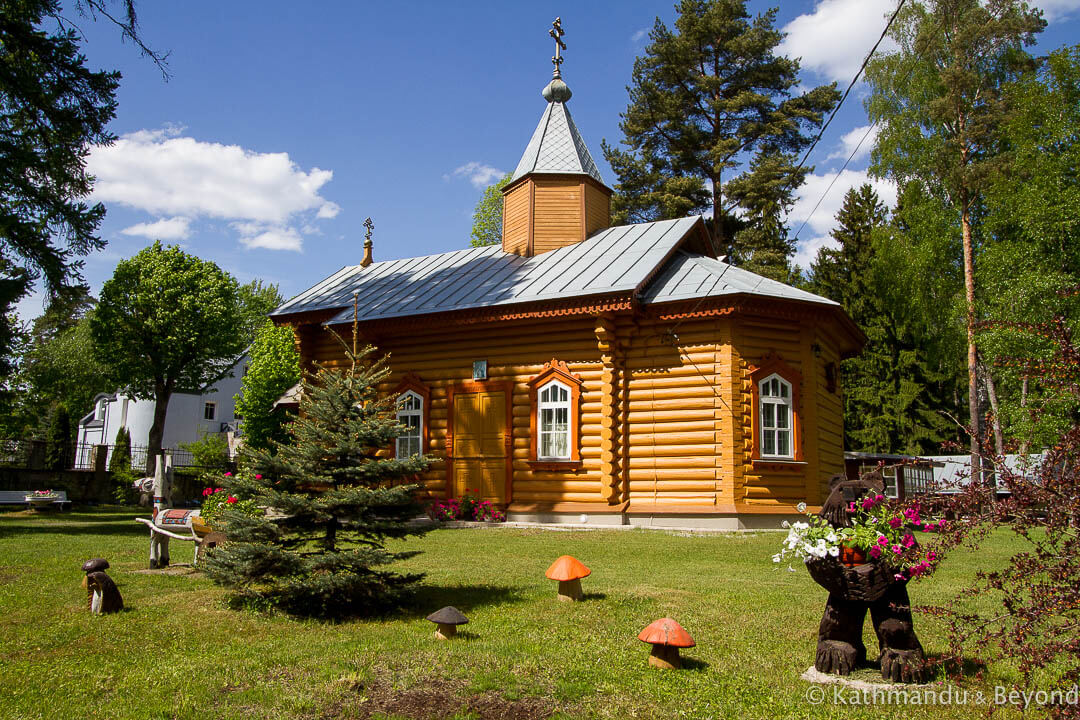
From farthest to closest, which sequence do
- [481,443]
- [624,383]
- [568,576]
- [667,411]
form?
[481,443]
[624,383]
[667,411]
[568,576]

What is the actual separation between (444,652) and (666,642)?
170 centimetres

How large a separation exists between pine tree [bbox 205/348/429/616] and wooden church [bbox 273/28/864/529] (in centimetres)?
864

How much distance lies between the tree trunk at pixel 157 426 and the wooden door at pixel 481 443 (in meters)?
15.7

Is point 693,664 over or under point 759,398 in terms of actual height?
under

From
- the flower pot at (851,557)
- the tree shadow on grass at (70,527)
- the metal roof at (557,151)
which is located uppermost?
the metal roof at (557,151)

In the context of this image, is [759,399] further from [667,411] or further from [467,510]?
[467,510]

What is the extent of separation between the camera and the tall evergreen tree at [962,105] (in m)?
24.0

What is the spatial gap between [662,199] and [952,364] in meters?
12.8

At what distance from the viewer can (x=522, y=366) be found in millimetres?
16906

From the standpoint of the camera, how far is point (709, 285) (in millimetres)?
15461

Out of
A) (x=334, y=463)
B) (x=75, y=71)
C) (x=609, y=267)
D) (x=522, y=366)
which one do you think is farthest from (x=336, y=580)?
(x=75, y=71)

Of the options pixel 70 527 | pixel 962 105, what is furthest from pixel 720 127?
pixel 70 527

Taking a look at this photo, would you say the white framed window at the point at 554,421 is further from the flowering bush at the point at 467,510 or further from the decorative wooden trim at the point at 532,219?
the decorative wooden trim at the point at 532,219

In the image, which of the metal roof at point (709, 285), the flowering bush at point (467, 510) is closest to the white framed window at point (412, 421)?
the flowering bush at point (467, 510)
